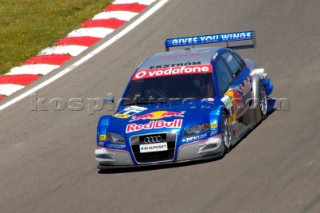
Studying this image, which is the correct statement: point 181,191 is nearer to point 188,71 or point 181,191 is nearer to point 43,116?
point 188,71

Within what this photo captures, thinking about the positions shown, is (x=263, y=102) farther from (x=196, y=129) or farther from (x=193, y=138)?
(x=193, y=138)

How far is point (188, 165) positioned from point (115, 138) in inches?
40.9

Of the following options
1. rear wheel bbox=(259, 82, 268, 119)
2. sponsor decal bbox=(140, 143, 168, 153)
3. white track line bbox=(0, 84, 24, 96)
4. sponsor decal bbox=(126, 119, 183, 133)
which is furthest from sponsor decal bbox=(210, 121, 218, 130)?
white track line bbox=(0, 84, 24, 96)

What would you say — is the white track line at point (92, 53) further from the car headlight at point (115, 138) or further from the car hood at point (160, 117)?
the car headlight at point (115, 138)

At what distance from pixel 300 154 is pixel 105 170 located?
262 cm

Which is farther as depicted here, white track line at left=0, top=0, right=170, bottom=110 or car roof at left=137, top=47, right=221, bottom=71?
white track line at left=0, top=0, right=170, bottom=110

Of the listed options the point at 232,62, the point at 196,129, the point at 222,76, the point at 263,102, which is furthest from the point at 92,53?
the point at 196,129

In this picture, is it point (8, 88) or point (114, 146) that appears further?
point (8, 88)

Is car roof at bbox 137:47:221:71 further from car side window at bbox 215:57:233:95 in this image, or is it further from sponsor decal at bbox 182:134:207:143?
sponsor decal at bbox 182:134:207:143

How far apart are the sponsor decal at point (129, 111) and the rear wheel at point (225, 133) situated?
44.8 inches

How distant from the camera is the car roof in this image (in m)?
12.0

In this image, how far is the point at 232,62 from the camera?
1251 centimetres

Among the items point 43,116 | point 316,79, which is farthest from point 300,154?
point 43,116

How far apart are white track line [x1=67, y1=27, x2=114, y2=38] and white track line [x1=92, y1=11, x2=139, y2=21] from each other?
76cm
